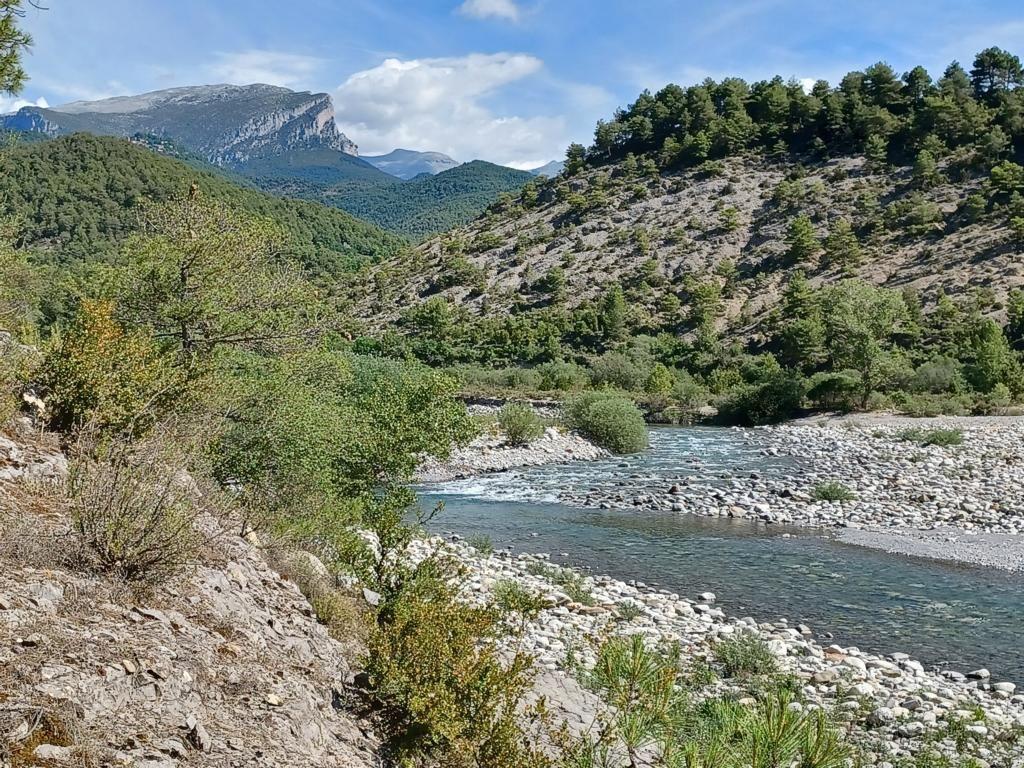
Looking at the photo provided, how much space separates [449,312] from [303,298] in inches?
2437

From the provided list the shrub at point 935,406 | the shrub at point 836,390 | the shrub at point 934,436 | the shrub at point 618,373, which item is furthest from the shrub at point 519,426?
the shrub at point 935,406

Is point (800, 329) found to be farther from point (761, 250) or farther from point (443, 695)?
point (443, 695)

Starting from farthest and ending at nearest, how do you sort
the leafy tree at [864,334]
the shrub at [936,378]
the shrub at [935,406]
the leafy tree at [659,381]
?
the leafy tree at [659,381]
the shrub at [936,378]
the leafy tree at [864,334]
the shrub at [935,406]

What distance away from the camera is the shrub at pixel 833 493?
20172 mm

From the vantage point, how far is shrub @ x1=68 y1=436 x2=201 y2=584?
5.15 metres

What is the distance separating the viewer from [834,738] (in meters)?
4.29

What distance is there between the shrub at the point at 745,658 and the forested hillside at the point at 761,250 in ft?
119

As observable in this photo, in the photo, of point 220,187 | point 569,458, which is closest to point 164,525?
point 569,458

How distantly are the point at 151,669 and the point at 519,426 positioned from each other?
91.1 ft

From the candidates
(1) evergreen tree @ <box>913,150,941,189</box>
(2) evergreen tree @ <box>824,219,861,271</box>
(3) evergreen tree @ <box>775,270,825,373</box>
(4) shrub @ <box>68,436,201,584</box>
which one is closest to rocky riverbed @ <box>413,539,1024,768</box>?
(4) shrub @ <box>68,436,201,584</box>

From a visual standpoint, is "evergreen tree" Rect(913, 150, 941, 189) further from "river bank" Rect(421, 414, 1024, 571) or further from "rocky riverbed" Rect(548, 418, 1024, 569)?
"rocky riverbed" Rect(548, 418, 1024, 569)

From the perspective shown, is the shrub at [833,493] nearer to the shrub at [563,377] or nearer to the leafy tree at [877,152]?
the shrub at [563,377]

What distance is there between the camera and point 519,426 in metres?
31.9

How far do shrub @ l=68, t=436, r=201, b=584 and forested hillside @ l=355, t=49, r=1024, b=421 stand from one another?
4247 cm
